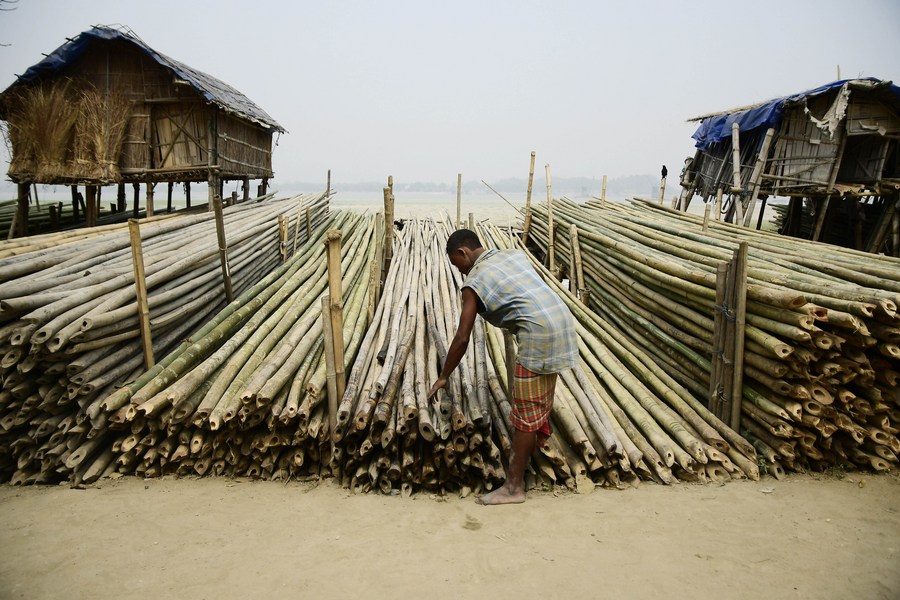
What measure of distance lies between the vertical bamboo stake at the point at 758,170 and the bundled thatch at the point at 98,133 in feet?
43.7

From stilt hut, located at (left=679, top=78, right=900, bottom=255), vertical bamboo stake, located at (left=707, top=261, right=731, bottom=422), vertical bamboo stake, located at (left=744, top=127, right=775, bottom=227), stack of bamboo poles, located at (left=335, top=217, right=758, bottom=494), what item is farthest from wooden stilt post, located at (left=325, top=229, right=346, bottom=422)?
vertical bamboo stake, located at (left=744, top=127, right=775, bottom=227)

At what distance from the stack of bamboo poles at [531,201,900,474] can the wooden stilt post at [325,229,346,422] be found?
303 centimetres

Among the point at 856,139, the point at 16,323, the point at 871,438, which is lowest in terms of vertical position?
the point at 871,438

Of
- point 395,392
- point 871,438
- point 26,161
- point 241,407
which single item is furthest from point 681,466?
point 26,161

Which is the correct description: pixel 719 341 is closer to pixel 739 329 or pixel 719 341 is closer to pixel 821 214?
pixel 739 329

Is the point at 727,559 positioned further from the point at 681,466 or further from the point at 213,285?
the point at 213,285

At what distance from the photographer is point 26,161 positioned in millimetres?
9195

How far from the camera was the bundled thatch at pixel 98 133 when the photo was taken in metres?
9.31

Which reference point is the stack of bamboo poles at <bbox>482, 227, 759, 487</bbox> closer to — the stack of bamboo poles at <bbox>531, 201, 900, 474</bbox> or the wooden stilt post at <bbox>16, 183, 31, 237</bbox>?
the stack of bamboo poles at <bbox>531, 201, 900, 474</bbox>

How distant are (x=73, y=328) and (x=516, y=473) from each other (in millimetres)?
3185

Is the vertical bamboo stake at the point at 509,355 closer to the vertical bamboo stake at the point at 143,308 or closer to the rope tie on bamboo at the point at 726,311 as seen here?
the rope tie on bamboo at the point at 726,311

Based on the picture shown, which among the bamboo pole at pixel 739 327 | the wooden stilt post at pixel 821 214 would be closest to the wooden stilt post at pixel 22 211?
the bamboo pole at pixel 739 327

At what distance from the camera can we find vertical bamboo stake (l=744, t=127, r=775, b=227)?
11.0 metres

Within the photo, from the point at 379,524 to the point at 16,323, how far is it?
289 centimetres
